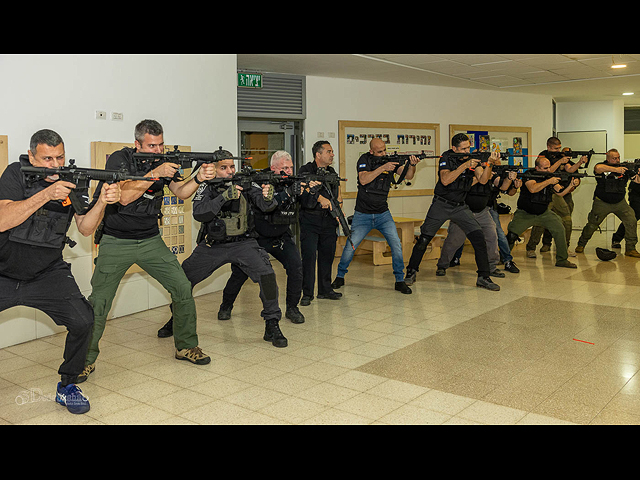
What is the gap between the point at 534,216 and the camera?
8.79 meters

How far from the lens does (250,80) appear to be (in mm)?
9320

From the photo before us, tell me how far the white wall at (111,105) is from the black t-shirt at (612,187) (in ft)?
19.0

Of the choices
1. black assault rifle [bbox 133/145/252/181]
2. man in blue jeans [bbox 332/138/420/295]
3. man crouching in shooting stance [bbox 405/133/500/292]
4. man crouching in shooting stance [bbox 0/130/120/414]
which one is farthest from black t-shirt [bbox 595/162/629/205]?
man crouching in shooting stance [bbox 0/130/120/414]

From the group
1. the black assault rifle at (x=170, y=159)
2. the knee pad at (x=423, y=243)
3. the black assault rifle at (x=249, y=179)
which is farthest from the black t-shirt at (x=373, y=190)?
the black assault rifle at (x=170, y=159)

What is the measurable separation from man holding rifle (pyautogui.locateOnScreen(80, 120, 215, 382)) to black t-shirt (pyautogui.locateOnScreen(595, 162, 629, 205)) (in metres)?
7.26

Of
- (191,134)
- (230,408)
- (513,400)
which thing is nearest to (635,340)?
(513,400)

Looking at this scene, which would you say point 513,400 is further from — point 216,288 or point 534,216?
point 534,216

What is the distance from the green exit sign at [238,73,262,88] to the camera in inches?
362

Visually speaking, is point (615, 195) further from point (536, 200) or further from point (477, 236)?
point (477, 236)

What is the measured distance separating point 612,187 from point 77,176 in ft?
27.7

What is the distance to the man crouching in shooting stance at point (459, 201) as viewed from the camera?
24.0 feet

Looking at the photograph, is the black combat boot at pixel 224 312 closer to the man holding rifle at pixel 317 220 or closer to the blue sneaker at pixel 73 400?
the man holding rifle at pixel 317 220

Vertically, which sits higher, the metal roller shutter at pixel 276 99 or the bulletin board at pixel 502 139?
the metal roller shutter at pixel 276 99

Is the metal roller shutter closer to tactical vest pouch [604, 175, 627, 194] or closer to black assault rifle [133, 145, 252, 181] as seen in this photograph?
tactical vest pouch [604, 175, 627, 194]
